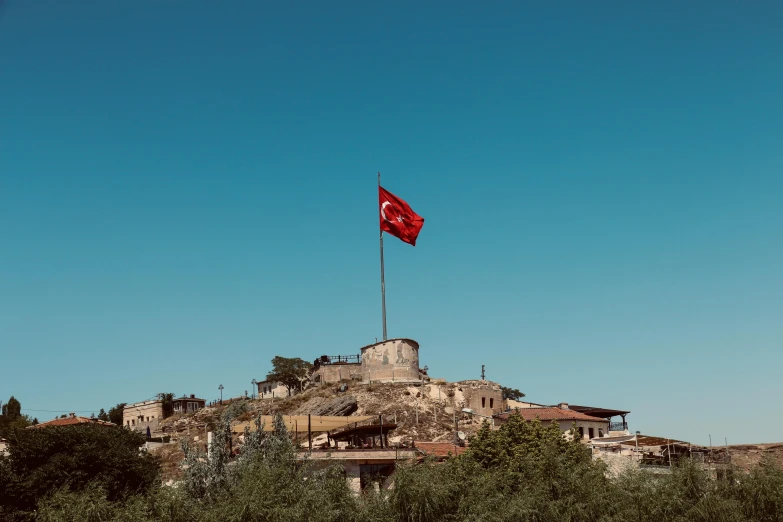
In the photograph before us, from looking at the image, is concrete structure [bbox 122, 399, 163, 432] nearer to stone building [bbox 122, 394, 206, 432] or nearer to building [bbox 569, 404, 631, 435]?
stone building [bbox 122, 394, 206, 432]

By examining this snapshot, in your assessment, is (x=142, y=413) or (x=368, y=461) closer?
(x=368, y=461)

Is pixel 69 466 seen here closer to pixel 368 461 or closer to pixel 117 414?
pixel 368 461

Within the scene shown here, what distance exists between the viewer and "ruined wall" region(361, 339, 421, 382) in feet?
249

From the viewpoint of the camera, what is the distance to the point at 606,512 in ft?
124

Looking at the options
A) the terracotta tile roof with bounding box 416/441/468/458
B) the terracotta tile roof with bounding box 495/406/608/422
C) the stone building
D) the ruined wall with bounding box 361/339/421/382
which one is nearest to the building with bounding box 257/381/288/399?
the stone building

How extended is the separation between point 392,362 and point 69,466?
35889 mm

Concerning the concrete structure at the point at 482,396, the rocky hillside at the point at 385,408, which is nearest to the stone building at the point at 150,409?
the rocky hillside at the point at 385,408

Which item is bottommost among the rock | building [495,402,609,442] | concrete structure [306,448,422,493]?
concrete structure [306,448,422,493]

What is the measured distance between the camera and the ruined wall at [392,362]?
249 ft

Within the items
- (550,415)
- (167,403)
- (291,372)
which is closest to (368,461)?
(550,415)

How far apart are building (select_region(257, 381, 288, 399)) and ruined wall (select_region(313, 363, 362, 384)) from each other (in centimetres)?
798

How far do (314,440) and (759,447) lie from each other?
1272 inches

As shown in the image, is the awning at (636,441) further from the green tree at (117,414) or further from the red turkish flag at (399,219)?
the green tree at (117,414)

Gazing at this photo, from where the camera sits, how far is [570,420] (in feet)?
191
